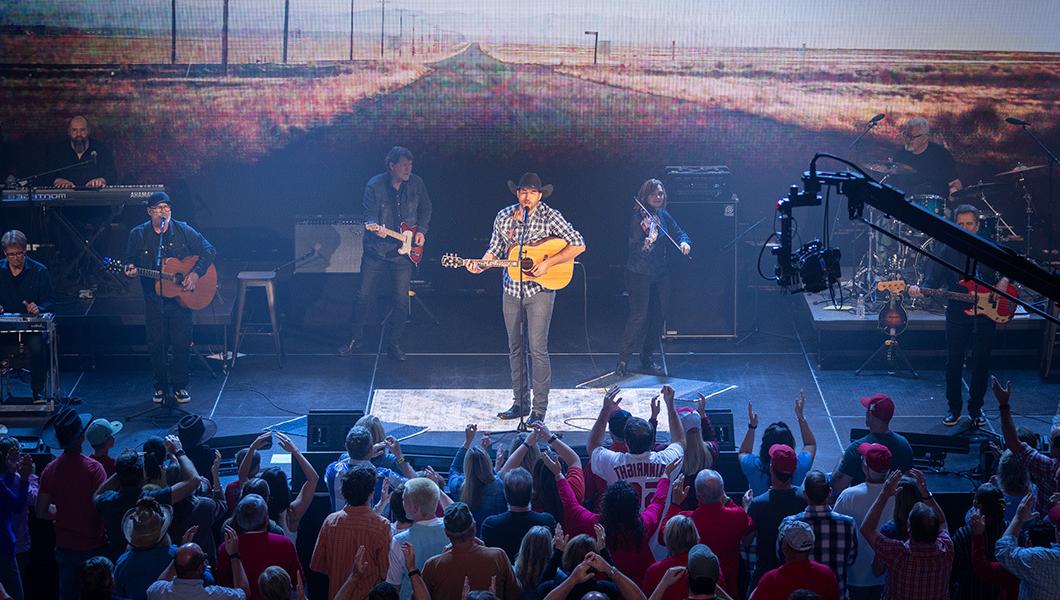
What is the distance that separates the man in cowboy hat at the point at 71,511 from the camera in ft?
23.3

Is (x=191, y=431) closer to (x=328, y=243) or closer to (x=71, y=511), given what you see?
(x=71, y=511)

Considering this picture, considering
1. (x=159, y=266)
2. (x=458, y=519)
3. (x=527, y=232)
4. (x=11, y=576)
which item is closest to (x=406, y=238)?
(x=527, y=232)

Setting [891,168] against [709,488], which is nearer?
[709,488]

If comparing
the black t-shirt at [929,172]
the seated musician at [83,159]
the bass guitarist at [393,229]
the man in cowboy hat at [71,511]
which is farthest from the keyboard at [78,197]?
the black t-shirt at [929,172]

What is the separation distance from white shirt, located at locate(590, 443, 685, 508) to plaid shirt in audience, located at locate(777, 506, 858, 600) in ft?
2.97

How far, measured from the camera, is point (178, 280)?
427 inches

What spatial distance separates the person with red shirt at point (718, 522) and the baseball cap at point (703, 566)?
2.65 ft

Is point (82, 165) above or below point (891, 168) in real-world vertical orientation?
below

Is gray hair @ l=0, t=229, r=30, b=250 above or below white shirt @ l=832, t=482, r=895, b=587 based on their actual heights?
above

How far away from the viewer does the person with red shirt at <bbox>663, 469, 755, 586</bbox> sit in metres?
6.33

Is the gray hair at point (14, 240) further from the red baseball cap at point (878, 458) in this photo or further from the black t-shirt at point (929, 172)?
the black t-shirt at point (929, 172)

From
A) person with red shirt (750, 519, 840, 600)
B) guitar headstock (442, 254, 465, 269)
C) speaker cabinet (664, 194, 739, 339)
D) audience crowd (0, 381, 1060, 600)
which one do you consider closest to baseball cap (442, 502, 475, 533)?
audience crowd (0, 381, 1060, 600)

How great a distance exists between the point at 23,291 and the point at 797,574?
7.49 m

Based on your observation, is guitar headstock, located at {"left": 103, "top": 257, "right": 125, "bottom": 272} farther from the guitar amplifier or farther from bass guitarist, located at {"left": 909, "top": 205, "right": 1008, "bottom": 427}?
bass guitarist, located at {"left": 909, "top": 205, "right": 1008, "bottom": 427}
